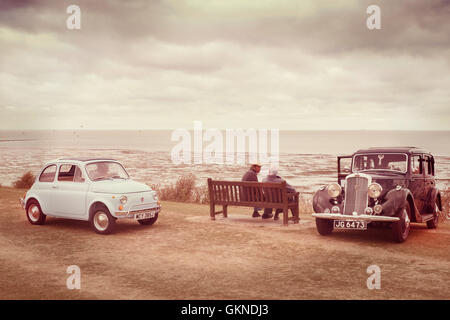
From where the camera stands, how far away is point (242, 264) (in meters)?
8.03

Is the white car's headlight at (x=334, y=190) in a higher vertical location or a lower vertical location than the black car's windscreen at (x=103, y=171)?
lower

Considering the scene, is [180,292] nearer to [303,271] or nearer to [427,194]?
[303,271]

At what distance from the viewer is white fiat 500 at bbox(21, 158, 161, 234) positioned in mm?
→ 10695

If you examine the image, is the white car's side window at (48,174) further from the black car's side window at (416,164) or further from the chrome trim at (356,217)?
the black car's side window at (416,164)

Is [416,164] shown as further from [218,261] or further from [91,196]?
[91,196]

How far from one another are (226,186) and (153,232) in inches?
96.5

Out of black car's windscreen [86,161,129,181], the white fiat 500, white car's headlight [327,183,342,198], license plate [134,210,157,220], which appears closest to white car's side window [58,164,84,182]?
the white fiat 500

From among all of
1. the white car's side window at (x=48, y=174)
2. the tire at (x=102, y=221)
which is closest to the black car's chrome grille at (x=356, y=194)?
the tire at (x=102, y=221)

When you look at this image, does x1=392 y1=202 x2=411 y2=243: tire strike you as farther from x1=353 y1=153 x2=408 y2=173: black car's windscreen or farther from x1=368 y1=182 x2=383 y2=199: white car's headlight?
x1=353 y1=153 x2=408 y2=173: black car's windscreen

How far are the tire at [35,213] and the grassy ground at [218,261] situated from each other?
19cm

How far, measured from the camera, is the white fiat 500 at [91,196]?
10.7 meters

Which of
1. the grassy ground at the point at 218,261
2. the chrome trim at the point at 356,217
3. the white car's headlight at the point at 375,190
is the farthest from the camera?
the white car's headlight at the point at 375,190

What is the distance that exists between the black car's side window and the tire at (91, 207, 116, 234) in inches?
273
